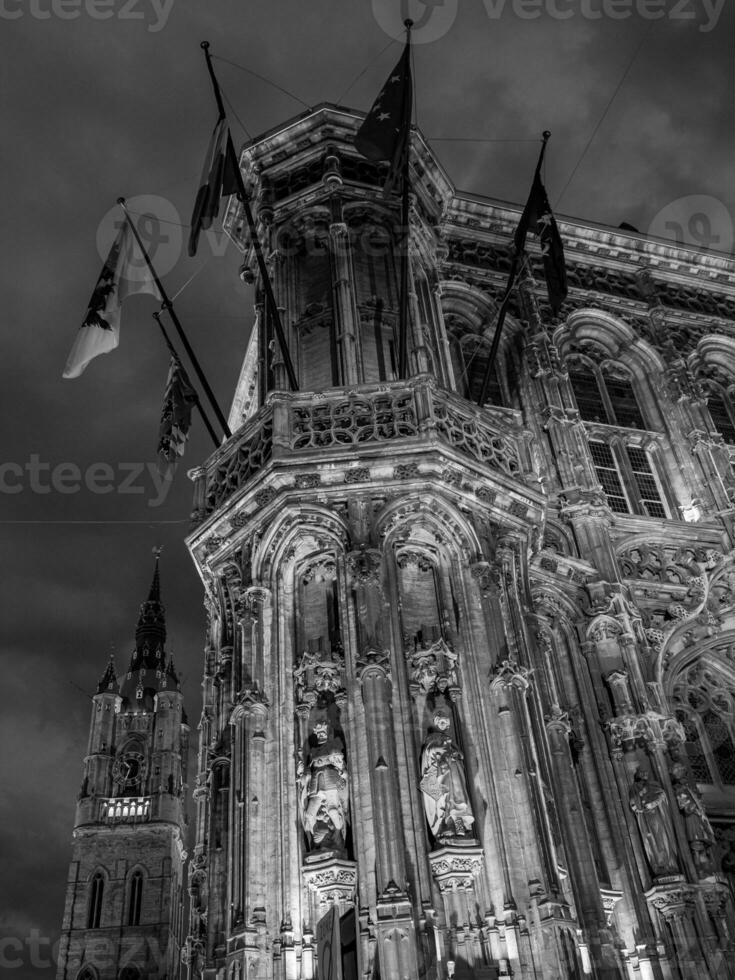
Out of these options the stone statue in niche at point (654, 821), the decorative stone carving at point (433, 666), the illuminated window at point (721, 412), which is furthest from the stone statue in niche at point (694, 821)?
the illuminated window at point (721, 412)

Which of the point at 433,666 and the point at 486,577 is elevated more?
the point at 486,577

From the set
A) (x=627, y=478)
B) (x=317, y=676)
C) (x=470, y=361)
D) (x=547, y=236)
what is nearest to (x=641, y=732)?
(x=317, y=676)

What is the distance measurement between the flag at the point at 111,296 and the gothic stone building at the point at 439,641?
10.3ft

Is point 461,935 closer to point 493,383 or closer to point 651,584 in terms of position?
point 651,584

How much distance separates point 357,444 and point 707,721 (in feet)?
34.2

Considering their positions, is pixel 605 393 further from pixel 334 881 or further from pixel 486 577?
pixel 334 881

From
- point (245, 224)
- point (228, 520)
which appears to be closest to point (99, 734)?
point (245, 224)

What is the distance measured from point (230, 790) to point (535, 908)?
5373 mm

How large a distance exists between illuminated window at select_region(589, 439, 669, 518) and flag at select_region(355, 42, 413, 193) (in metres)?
9.97

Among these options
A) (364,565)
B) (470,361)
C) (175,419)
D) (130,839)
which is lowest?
(364,565)

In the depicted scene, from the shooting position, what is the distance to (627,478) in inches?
1127

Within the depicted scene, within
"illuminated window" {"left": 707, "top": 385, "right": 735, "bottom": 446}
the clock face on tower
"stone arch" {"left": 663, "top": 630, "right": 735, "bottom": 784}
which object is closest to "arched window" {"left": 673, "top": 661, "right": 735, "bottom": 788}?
"stone arch" {"left": 663, "top": 630, "right": 735, "bottom": 784}

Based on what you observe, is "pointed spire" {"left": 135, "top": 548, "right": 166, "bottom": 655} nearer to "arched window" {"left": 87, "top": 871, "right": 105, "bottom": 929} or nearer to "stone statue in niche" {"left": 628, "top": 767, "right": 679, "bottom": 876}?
"arched window" {"left": 87, "top": 871, "right": 105, "bottom": 929}

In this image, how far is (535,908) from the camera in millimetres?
15797
